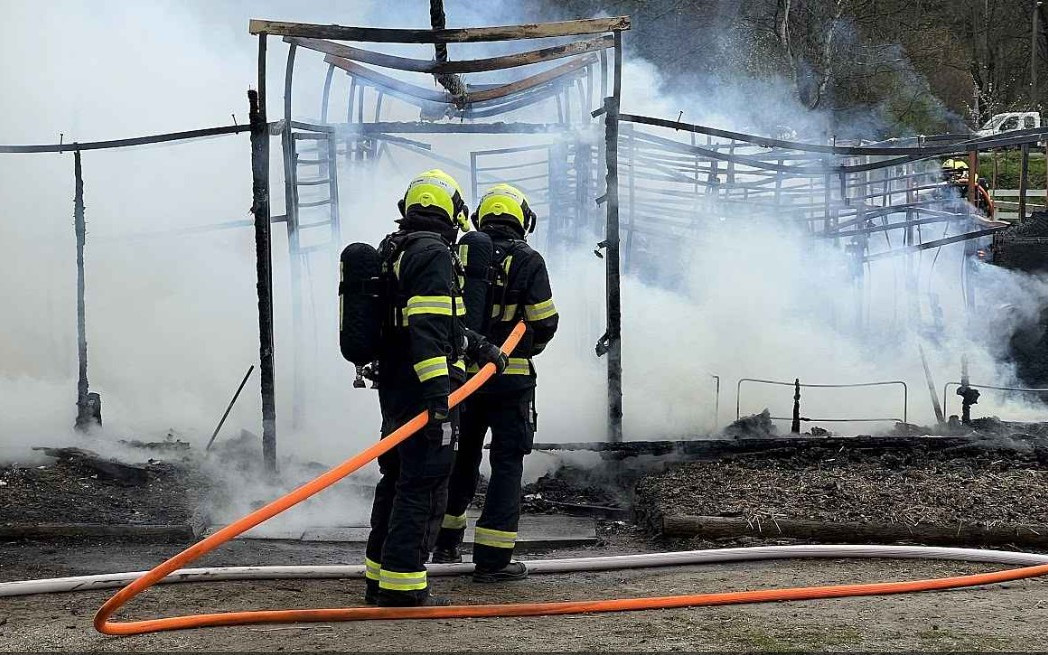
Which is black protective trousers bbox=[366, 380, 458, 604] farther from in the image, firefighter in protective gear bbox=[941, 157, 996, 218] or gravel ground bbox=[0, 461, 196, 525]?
firefighter in protective gear bbox=[941, 157, 996, 218]

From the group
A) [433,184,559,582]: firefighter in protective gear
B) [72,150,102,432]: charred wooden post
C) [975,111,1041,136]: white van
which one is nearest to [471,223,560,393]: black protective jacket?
[433,184,559,582]: firefighter in protective gear

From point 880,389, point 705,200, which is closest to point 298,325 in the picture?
point 705,200

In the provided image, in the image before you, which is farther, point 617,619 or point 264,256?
point 264,256

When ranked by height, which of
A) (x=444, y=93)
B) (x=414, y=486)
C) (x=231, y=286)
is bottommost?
(x=414, y=486)

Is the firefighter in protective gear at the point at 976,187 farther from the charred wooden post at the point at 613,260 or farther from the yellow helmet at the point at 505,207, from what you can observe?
the yellow helmet at the point at 505,207

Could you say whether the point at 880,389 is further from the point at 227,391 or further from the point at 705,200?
the point at 227,391

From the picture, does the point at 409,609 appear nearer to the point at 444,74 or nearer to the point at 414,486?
the point at 414,486

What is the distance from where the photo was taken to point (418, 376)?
4758 mm

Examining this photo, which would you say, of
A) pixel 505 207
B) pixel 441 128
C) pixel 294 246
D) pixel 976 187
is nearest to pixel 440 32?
pixel 441 128

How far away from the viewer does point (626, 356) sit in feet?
31.6

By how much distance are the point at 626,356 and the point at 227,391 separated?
135 inches

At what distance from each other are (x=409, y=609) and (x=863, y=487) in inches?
123

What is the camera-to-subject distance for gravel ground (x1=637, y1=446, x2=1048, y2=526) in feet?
20.3

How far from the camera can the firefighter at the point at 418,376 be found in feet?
15.5
